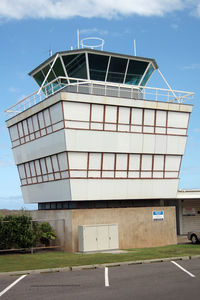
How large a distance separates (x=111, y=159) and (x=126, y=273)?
15.0 meters

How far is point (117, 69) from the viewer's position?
3434 cm

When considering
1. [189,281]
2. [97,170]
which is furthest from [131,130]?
[189,281]

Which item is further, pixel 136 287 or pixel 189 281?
pixel 189 281

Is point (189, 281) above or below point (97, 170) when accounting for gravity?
below

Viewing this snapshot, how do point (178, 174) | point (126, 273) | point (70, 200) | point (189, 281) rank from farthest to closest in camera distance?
point (178, 174) → point (70, 200) → point (126, 273) → point (189, 281)

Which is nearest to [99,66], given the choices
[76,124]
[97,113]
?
[97,113]

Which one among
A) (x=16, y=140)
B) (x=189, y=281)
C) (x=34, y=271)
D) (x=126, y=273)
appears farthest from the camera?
(x=16, y=140)

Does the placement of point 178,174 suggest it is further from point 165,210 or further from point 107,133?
point 107,133

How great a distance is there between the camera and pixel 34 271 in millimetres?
19266

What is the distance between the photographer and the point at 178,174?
35250mm

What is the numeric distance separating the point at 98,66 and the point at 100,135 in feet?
19.7

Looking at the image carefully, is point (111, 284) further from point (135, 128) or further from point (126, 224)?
point (135, 128)

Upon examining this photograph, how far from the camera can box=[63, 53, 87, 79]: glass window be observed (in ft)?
108

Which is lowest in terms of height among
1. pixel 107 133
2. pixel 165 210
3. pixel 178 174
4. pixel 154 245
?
pixel 154 245
